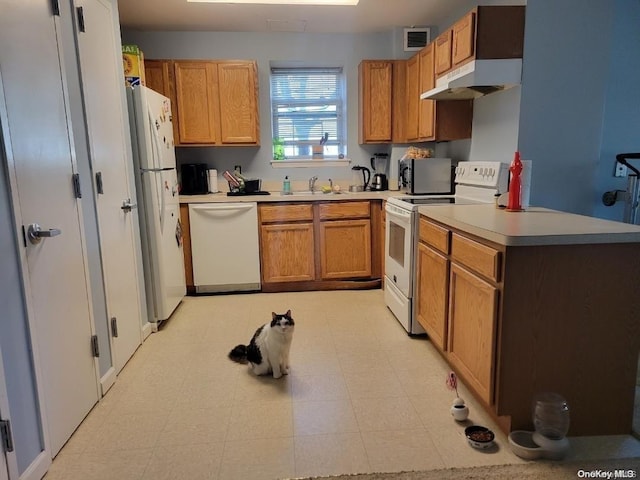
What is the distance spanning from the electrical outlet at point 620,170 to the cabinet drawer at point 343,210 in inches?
74.6

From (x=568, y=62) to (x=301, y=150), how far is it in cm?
254

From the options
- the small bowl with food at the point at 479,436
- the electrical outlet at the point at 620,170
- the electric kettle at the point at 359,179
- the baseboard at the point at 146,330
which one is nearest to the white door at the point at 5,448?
the baseboard at the point at 146,330

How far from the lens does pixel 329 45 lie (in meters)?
4.31

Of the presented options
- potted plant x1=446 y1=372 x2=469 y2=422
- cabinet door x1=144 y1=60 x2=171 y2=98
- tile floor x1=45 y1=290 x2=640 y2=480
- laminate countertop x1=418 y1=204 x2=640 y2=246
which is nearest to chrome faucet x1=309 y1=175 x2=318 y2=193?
cabinet door x1=144 y1=60 x2=171 y2=98

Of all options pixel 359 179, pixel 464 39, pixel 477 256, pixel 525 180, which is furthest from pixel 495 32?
pixel 359 179

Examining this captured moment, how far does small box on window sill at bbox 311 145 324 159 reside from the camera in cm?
455

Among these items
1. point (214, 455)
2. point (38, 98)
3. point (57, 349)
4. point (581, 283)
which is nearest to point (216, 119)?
point (38, 98)

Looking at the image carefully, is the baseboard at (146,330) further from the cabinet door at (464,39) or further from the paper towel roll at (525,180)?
the cabinet door at (464,39)

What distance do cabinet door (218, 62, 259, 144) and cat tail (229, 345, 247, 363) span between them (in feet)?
7.02

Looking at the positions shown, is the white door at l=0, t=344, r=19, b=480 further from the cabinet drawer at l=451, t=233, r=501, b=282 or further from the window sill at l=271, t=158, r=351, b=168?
the window sill at l=271, t=158, r=351, b=168

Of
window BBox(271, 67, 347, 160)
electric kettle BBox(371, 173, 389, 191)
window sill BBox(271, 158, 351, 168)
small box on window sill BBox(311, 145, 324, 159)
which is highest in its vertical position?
window BBox(271, 67, 347, 160)

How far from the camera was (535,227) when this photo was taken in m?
1.83

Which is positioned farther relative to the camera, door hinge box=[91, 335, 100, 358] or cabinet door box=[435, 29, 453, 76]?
cabinet door box=[435, 29, 453, 76]

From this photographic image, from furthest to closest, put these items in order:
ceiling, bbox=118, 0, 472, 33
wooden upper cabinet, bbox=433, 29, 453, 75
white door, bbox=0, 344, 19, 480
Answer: ceiling, bbox=118, 0, 472, 33
wooden upper cabinet, bbox=433, 29, 453, 75
white door, bbox=0, 344, 19, 480
